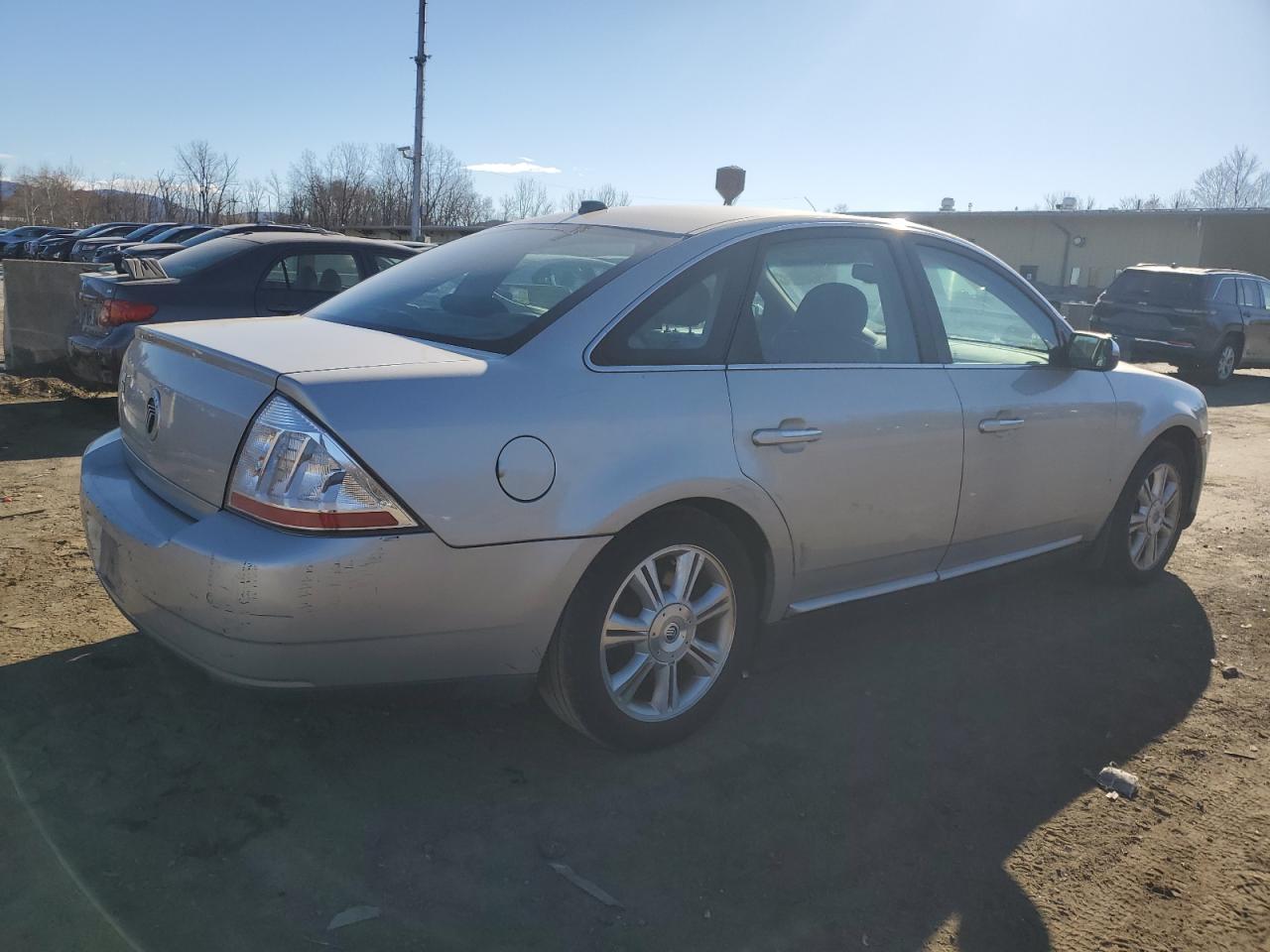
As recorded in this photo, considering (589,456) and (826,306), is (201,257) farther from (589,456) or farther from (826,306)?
(589,456)

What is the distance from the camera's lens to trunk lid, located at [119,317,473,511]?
2617 millimetres

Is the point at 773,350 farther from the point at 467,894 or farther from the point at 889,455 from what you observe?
the point at 467,894

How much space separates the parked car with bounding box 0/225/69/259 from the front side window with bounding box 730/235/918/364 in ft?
134

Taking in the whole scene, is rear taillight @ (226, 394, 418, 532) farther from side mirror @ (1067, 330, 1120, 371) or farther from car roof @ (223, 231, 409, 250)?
car roof @ (223, 231, 409, 250)

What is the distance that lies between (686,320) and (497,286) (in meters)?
0.65

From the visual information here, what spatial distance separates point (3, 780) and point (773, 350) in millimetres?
2573

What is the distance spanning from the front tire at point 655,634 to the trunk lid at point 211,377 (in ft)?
2.51

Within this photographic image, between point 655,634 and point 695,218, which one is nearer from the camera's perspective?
point 655,634

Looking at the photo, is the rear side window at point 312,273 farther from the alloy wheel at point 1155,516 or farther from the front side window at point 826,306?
the alloy wheel at point 1155,516

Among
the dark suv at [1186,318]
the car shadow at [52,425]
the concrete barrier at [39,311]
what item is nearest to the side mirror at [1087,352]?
the car shadow at [52,425]

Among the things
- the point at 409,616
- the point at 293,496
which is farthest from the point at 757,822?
the point at 293,496

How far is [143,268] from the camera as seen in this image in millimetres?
7273

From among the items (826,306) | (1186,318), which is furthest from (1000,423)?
(1186,318)

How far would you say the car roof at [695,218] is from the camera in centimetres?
342
